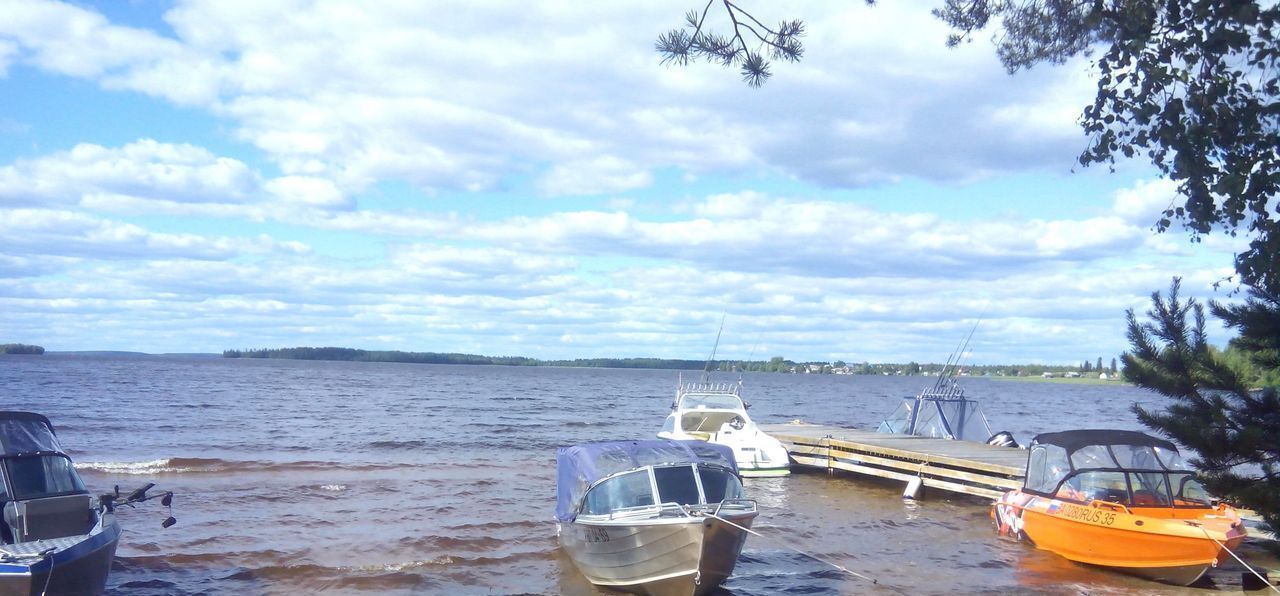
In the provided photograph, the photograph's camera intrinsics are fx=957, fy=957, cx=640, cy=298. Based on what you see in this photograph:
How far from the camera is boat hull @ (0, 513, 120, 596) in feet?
30.5

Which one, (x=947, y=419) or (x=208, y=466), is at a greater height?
(x=947, y=419)

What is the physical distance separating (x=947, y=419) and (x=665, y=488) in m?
17.1

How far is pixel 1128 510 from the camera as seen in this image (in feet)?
43.3

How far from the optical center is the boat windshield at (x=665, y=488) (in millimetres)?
12359

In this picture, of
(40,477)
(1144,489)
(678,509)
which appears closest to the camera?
(40,477)

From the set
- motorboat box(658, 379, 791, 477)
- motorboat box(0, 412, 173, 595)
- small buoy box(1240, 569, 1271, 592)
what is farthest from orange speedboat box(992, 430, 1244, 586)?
motorboat box(0, 412, 173, 595)

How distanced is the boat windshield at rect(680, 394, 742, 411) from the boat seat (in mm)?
17196

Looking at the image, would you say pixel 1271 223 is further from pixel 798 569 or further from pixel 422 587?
pixel 422 587

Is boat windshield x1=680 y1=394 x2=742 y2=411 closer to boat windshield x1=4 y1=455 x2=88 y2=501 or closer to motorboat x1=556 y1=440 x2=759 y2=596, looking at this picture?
motorboat x1=556 y1=440 x2=759 y2=596

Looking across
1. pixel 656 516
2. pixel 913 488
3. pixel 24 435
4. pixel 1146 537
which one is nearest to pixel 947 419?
pixel 913 488

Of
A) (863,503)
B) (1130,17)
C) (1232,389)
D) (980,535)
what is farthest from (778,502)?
(1130,17)

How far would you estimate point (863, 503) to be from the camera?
21578 mm

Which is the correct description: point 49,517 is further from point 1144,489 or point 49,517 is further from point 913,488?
point 913,488

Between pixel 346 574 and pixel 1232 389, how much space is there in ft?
39.7
